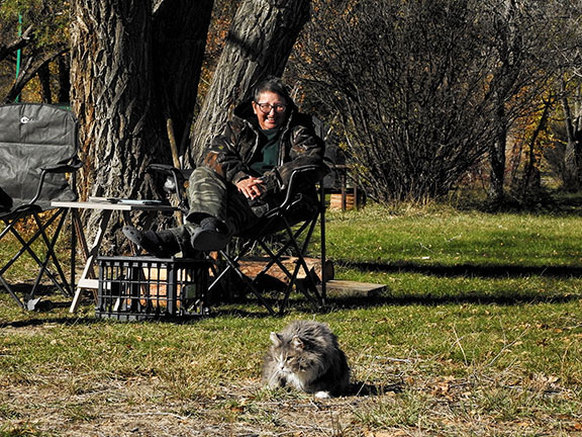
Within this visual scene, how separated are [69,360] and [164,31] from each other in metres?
3.68

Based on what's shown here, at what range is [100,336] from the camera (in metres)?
4.67

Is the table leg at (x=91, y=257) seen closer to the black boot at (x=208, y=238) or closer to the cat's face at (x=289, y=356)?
the black boot at (x=208, y=238)

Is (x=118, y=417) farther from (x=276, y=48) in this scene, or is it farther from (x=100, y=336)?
(x=276, y=48)

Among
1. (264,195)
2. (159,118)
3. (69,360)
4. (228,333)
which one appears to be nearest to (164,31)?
(159,118)

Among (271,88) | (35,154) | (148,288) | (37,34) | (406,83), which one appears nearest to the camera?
(148,288)

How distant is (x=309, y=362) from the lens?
3387 millimetres

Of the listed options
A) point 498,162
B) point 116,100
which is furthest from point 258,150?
point 498,162

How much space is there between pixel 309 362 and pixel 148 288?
2.05m

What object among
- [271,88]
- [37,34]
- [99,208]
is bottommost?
[99,208]

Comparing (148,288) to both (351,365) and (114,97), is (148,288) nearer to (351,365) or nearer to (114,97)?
(351,365)

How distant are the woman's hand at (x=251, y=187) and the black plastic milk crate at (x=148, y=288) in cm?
47

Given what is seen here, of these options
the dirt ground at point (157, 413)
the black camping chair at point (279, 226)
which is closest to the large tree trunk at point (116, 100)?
the black camping chair at point (279, 226)

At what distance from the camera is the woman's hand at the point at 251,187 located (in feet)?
17.5

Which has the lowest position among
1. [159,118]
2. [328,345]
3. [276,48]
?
[328,345]
